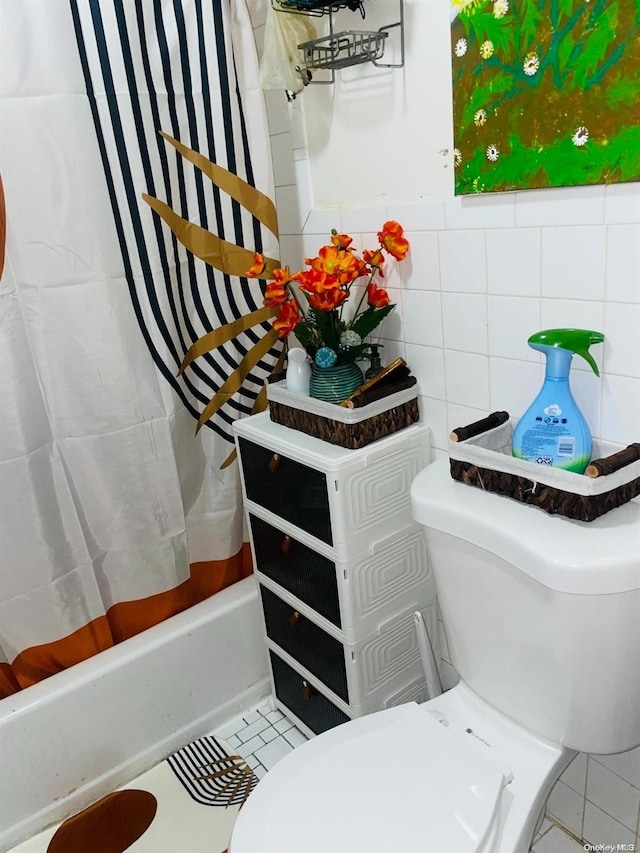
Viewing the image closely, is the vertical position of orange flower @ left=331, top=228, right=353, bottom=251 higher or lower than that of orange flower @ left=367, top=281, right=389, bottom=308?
higher

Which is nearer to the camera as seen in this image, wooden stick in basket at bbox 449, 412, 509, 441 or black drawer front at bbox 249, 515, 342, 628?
wooden stick in basket at bbox 449, 412, 509, 441

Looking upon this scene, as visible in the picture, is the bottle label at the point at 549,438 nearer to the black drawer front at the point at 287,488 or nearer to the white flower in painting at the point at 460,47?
the black drawer front at the point at 287,488

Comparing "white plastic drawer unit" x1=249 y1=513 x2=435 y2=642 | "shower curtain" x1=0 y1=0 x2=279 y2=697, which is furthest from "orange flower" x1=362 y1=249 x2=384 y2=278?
"white plastic drawer unit" x1=249 y1=513 x2=435 y2=642

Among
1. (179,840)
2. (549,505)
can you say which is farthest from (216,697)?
(549,505)

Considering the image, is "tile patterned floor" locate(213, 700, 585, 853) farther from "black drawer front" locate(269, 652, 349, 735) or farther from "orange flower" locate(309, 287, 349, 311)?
"orange flower" locate(309, 287, 349, 311)

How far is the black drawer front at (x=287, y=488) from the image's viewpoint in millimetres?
1350

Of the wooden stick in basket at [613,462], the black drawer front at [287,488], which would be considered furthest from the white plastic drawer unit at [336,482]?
the wooden stick in basket at [613,462]

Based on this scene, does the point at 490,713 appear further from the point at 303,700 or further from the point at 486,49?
the point at 486,49

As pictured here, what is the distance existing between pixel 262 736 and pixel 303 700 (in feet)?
0.61

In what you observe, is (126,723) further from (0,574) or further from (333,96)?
(333,96)

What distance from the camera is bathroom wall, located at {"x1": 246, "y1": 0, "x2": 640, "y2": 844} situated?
1063 millimetres

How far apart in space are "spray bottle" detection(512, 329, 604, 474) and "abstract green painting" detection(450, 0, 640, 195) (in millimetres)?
238

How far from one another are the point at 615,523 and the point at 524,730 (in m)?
0.39

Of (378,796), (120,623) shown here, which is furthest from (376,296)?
(120,623)
